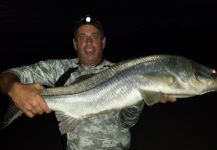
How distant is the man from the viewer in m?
5.57

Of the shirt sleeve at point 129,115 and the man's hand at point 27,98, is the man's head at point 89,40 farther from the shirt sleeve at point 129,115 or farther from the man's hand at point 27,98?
the man's hand at point 27,98

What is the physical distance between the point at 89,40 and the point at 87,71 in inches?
18.4

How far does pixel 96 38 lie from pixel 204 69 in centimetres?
183

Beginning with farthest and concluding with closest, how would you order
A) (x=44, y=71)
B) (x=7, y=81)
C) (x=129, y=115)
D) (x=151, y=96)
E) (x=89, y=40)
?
1. (x=89, y=40)
2. (x=44, y=71)
3. (x=129, y=115)
4. (x=7, y=81)
5. (x=151, y=96)

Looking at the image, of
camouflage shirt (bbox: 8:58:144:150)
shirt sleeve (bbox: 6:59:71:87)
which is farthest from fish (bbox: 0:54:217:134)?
shirt sleeve (bbox: 6:59:71:87)

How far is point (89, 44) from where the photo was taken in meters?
5.86

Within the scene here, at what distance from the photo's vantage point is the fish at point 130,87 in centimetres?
477

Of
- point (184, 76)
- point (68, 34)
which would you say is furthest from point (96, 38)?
point (68, 34)

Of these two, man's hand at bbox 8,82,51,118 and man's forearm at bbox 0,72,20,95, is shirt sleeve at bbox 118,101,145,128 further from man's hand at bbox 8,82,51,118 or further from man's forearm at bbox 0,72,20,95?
man's forearm at bbox 0,72,20,95

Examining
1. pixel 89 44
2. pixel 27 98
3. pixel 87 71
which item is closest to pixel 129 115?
pixel 87 71

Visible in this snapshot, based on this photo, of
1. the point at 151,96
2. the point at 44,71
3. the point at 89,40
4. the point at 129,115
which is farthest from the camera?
the point at 89,40

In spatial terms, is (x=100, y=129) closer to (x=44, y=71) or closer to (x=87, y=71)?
(x=87, y=71)

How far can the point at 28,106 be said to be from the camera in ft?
15.3

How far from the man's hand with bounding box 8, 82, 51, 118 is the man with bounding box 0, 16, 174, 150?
0.95 ft
